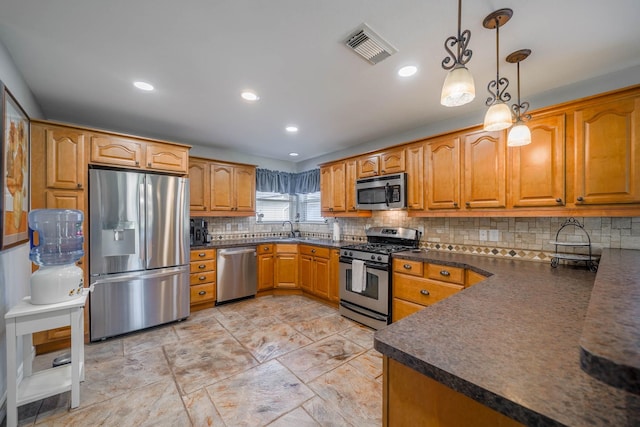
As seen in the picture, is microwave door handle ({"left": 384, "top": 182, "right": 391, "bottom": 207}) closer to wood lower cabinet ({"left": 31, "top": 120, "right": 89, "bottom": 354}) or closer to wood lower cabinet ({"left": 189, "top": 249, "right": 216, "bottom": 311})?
wood lower cabinet ({"left": 189, "top": 249, "right": 216, "bottom": 311})

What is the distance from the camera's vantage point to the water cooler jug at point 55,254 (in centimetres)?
183

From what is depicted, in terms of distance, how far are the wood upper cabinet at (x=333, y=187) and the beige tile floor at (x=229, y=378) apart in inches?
67.8

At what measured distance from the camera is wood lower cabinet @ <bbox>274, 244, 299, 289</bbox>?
437 centimetres

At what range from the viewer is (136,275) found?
2969mm

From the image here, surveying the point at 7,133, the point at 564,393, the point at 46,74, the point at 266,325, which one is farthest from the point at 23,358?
the point at 564,393

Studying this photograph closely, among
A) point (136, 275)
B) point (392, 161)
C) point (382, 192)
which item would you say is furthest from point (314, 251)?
point (136, 275)

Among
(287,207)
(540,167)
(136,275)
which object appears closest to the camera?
(540,167)

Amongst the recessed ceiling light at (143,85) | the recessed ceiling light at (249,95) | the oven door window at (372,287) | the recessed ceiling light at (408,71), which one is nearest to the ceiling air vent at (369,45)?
the recessed ceiling light at (408,71)

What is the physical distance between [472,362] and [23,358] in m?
3.03

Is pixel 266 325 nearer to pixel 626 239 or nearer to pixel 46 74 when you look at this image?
pixel 46 74

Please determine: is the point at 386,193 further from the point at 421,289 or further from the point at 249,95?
the point at 249,95

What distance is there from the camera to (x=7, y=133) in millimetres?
1862

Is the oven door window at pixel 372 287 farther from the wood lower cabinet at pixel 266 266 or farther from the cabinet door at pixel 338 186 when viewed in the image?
the wood lower cabinet at pixel 266 266

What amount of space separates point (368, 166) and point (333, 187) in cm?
73
